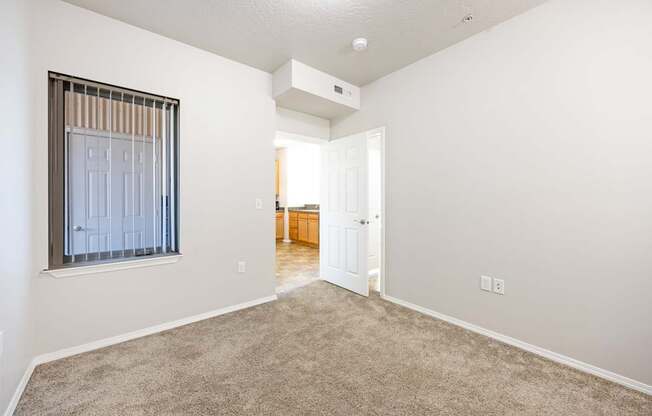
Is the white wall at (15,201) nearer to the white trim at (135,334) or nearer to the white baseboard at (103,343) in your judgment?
the white baseboard at (103,343)

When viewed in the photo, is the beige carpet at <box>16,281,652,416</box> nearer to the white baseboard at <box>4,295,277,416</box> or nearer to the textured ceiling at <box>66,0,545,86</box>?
the white baseboard at <box>4,295,277,416</box>

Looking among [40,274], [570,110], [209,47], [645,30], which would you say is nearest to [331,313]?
[40,274]

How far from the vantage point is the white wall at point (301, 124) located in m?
3.42

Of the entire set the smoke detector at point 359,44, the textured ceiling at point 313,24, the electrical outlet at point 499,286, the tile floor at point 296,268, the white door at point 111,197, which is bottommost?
the tile floor at point 296,268

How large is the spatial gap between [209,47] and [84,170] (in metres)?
1.53

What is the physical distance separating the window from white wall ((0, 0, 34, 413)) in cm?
19

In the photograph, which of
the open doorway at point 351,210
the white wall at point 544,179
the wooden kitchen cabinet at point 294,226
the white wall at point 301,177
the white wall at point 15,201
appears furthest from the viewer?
the white wall at point 301,177

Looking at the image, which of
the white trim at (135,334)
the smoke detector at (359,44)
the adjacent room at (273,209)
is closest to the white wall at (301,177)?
the adjacent room at (273,209)

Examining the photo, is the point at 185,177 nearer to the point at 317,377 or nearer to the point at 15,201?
the point at 15,201

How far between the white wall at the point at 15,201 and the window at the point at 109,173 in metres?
0.19

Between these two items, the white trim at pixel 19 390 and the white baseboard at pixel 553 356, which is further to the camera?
the white baseboard at pixel 553 356

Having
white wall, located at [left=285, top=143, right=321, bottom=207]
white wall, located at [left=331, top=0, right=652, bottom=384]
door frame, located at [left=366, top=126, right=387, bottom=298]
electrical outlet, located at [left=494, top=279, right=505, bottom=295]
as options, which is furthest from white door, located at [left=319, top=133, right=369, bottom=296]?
white wall, located at [left=285, top=143, right=321, bottom=207]

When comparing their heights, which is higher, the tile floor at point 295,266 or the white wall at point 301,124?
the white wall at point 301,124

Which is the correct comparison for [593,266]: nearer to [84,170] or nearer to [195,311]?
[195,311]
